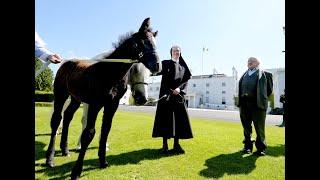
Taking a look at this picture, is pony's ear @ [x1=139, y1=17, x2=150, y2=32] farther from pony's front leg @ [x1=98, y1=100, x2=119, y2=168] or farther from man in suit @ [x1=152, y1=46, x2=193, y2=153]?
man in suit @ [x1=152, y1=46, x2=193, y2=153]

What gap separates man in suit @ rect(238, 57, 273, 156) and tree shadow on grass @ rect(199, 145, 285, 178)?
1.37 feet

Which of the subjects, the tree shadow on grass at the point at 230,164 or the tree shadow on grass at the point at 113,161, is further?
the tree shadow on grass at the point at 230,164

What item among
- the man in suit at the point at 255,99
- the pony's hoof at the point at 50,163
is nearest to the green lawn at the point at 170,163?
the pony's hoof at the point at 50,163

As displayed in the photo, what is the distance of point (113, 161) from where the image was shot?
6344mm

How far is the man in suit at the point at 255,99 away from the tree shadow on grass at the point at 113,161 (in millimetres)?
2179

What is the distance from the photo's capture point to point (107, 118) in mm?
5570

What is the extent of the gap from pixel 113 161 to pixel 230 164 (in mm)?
2467

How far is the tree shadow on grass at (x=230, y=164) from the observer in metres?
5.66

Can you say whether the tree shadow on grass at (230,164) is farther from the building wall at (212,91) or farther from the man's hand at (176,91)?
the building wall at (212,91)

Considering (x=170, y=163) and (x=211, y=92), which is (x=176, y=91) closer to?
(x=170, y=163)

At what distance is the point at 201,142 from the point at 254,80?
261 cm
